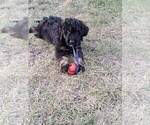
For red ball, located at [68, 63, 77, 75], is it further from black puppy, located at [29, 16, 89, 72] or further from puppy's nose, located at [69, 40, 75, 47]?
puppy's nose, located at [69, 40, 75, 47]

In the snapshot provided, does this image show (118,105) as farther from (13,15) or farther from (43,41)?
(13,15)

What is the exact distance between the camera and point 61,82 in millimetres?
3348

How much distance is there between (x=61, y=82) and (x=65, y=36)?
1.68ft

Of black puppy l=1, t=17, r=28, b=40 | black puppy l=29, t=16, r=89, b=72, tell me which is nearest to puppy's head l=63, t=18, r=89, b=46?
black puppy l=29, t=16, r=89, b=72

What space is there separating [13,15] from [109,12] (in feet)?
4.79

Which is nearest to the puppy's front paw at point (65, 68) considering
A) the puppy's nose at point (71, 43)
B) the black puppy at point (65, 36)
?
the black puppy at point (65, 36)

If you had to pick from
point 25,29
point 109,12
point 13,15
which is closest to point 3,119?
point 25,29

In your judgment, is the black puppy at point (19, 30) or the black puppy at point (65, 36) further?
the black puppy at point (19, 30)

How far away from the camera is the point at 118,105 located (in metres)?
3.00

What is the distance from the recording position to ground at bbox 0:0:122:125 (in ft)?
9.40

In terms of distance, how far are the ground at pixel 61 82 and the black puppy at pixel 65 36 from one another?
109mm

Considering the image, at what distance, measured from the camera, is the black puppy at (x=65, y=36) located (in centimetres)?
347

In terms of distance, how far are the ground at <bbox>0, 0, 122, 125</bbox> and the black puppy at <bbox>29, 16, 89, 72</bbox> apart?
11 cm

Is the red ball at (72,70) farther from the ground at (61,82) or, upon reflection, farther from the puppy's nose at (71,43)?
the puppy's nose at (71,43)
